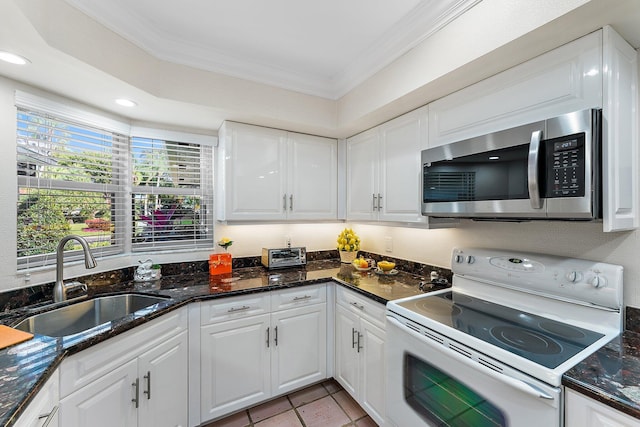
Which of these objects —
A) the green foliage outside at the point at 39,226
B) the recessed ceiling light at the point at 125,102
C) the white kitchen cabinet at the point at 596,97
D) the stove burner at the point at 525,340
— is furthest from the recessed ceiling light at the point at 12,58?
the stove burner at the point at 525,340

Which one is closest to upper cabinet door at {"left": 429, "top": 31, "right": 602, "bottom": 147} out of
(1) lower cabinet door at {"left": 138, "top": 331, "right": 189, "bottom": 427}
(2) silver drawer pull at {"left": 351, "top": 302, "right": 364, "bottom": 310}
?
(2) silver drawer pull at {"left": 351, "top": 302, "right": 364, "bottom": 310}

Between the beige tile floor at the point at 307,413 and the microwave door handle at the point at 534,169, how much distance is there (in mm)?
1734

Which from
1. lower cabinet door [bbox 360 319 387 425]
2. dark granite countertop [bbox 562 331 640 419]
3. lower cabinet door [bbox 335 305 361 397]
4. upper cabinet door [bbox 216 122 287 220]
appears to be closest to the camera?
dark granite countertop [bbox 562 331 640 419]

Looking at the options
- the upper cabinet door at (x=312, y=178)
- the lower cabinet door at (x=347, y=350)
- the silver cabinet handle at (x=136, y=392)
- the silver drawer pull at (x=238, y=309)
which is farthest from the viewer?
the upper cabinet door at (x=312, y=178)

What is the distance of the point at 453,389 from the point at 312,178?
186cm

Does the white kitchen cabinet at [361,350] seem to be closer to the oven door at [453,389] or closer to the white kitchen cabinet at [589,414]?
the oven door at [453,389]

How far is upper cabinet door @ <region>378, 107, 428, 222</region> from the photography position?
6.21ft

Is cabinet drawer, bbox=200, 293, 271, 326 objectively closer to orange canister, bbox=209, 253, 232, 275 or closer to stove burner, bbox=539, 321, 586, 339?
orange canister, bbox=209, 253, 232, 275

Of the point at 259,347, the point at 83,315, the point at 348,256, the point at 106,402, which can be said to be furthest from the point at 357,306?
the point at 83,315

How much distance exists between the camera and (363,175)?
8.02 ft

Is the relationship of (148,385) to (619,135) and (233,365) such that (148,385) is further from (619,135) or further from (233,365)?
(619,135)

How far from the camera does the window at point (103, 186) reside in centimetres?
166

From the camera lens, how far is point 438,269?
2.14 meters

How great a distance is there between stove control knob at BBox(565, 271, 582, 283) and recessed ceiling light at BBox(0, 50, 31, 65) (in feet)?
9.29
